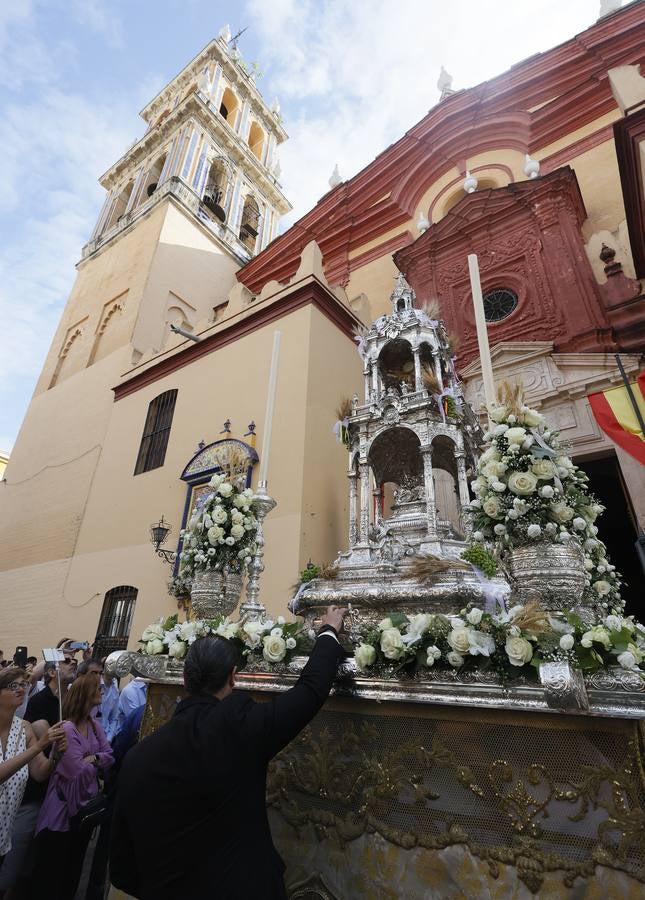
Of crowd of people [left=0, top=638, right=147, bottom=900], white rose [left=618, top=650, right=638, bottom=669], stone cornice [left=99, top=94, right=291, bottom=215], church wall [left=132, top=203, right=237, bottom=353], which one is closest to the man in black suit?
white rose [left=618, top=650, right=638, bottom=669]

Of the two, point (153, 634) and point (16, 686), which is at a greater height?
point (153, 634)

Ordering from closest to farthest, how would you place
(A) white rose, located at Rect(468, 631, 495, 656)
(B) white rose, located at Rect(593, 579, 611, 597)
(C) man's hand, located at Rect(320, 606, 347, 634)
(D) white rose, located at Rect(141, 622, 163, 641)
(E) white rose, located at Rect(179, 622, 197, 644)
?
(A) white rose, located at Rect(468, 631, 495, 656) → (C) man's hand, located at Rect(320, 606, 347, 634) → (E) white rose, located at Rect(179, 622, 197, 644) → (D) white rose, located at Rect(141, 622, 163, 641) → (B) white rose, located at Rect(593, 579, 611, 597)

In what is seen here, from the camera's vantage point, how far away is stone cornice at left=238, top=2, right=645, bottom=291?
32.1 feet

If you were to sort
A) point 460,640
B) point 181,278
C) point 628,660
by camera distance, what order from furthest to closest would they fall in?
point 181,278, point 460,640, point 628,660

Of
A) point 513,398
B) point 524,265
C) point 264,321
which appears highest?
point 524,265

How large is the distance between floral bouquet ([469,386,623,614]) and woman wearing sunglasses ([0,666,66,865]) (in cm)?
279

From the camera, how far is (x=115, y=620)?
7.73 m

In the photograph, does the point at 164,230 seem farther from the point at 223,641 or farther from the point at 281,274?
the point at 223,641

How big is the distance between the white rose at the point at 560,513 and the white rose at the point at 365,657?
114 cm

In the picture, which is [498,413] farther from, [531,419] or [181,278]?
[181,278]

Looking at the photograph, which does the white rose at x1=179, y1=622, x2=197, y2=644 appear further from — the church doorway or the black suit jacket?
the church doorway

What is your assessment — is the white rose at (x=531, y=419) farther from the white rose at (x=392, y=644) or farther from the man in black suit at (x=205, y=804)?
the man in black suit at (x=205, y=804)

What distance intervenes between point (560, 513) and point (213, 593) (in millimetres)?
2545

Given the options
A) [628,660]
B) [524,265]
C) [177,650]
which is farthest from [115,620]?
[524,265]
